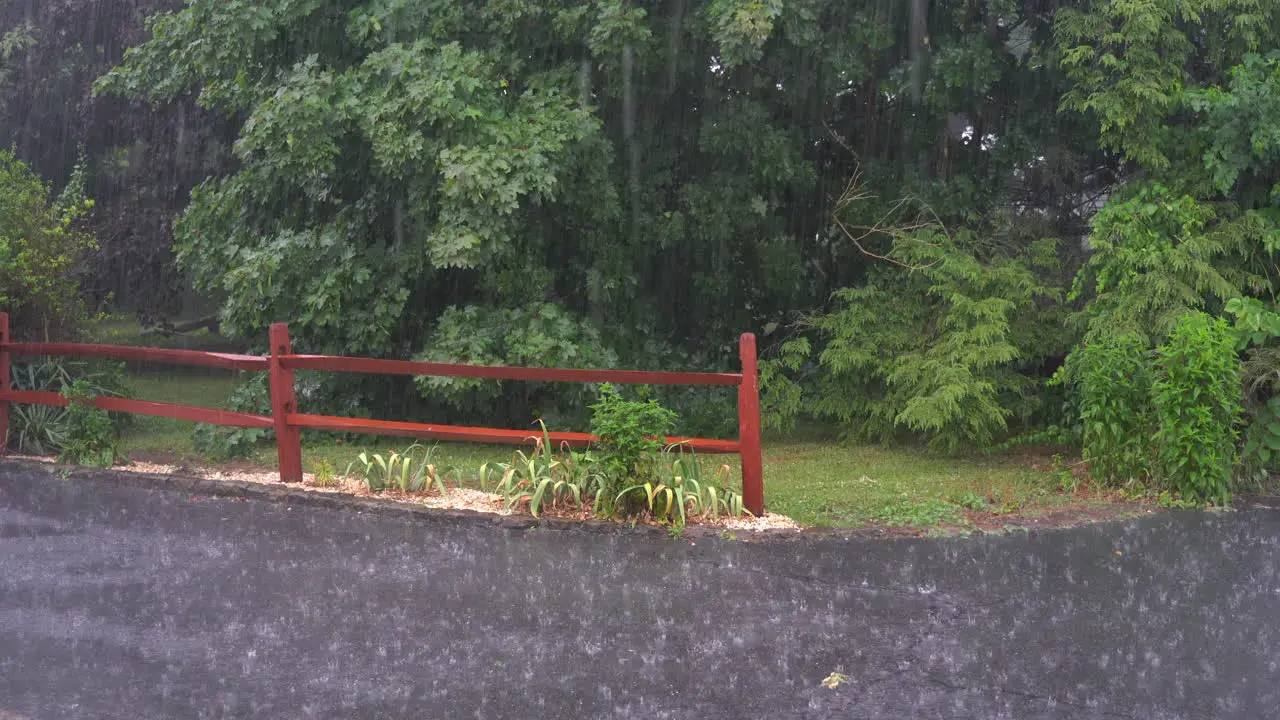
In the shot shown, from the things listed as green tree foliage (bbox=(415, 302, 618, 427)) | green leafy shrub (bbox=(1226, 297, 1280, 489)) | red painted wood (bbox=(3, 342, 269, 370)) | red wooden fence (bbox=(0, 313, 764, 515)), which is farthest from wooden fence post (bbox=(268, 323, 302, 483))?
green leafy shrub (bbox=(1226, 297, 1280, 489))

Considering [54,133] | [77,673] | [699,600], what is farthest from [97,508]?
[54,133]

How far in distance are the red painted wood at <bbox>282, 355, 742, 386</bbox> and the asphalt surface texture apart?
1.13m

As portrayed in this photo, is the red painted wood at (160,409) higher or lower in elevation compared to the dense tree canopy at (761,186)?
lower

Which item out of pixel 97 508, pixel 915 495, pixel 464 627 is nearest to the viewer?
pixel 464 627

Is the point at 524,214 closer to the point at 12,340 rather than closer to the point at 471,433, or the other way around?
the point at 471,433

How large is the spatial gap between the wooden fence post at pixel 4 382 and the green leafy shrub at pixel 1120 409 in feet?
30.6

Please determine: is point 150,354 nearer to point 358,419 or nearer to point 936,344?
point 358,419

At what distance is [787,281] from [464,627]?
355 inches

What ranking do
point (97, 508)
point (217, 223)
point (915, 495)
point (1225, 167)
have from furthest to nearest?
point (217, 223) < point (1225, 167) < point (915, 495) < point (97, 508)

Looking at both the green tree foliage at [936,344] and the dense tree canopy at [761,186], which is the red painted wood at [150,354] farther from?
the green tree foliage at [936,344]

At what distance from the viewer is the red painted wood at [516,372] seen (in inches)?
328

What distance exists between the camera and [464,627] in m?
5.84

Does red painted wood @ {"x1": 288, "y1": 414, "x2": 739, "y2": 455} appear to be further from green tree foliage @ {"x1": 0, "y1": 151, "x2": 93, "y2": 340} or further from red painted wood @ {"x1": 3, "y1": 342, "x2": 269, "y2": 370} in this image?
green tree foliage @ {"x1": 0, "y1": 151, "x2": 93, "y2": 340}

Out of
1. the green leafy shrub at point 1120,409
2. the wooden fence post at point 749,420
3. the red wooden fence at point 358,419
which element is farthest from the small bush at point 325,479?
the green leafy shrub at point 1120,409
